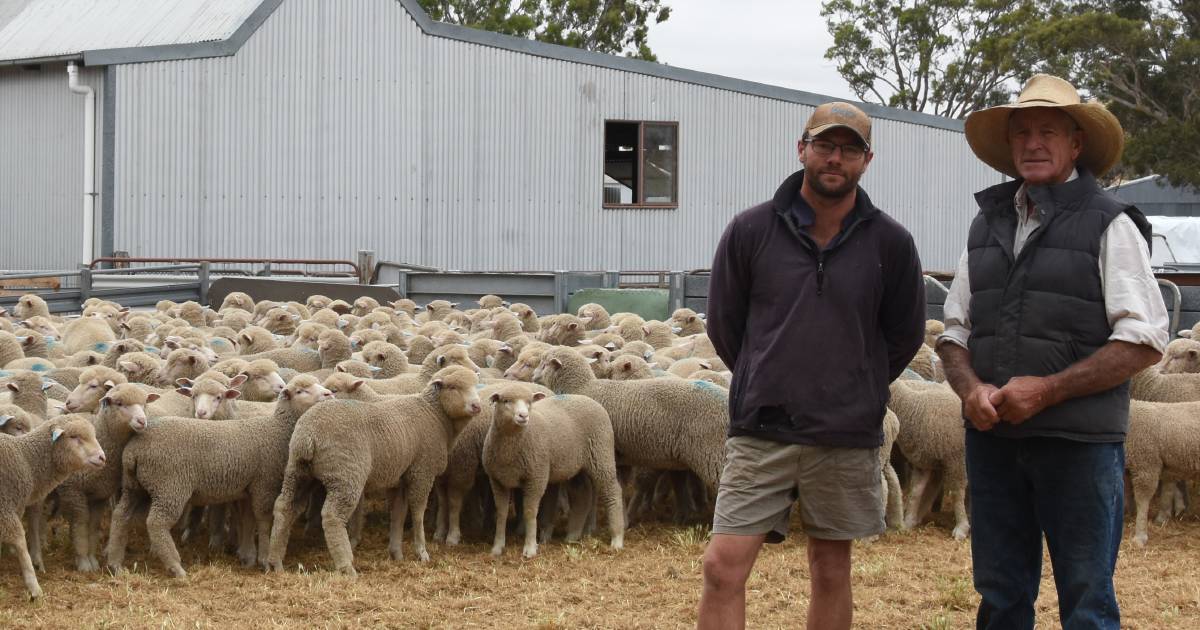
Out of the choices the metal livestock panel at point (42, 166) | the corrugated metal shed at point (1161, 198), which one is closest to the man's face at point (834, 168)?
the metal livestock panel at point (42, 166)

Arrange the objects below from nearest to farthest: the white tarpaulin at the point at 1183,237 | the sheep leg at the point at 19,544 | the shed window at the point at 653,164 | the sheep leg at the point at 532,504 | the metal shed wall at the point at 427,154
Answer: the sheep leg at the point at 19,544 < the sheep leg at the point at 532,504 < the metal shed wall at the point at 427,154 < the shed window at the point at 653,164 < the white tarpaulin at the point at 1183,237

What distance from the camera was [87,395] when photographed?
8.12 meters

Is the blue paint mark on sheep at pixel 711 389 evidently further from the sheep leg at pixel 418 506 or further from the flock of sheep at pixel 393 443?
the sheep leg at pixel 418 506

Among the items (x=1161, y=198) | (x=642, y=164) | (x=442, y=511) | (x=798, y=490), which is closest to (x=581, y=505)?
(x=442, y=511)

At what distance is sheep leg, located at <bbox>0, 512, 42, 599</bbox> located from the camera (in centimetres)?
688

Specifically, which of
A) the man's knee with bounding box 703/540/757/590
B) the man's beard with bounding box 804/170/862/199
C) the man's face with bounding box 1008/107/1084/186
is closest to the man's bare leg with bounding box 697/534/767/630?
the man's knee with bounding box 703/540/757/590

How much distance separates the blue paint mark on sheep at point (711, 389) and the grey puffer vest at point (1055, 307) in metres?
4.27

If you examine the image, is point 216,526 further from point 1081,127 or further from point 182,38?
point 182,38

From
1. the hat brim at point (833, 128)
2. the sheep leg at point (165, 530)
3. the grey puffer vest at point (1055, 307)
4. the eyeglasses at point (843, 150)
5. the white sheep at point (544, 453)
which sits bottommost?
the sheep leg at point (165, 530)

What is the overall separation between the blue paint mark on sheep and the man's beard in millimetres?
4245

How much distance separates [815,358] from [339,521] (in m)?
4.01

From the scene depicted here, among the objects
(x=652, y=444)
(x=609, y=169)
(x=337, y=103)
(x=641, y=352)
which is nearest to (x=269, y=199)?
(x=337, y=103)

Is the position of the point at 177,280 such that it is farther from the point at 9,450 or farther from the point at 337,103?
the point at 9,450

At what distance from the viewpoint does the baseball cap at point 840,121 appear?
449 centimetres
